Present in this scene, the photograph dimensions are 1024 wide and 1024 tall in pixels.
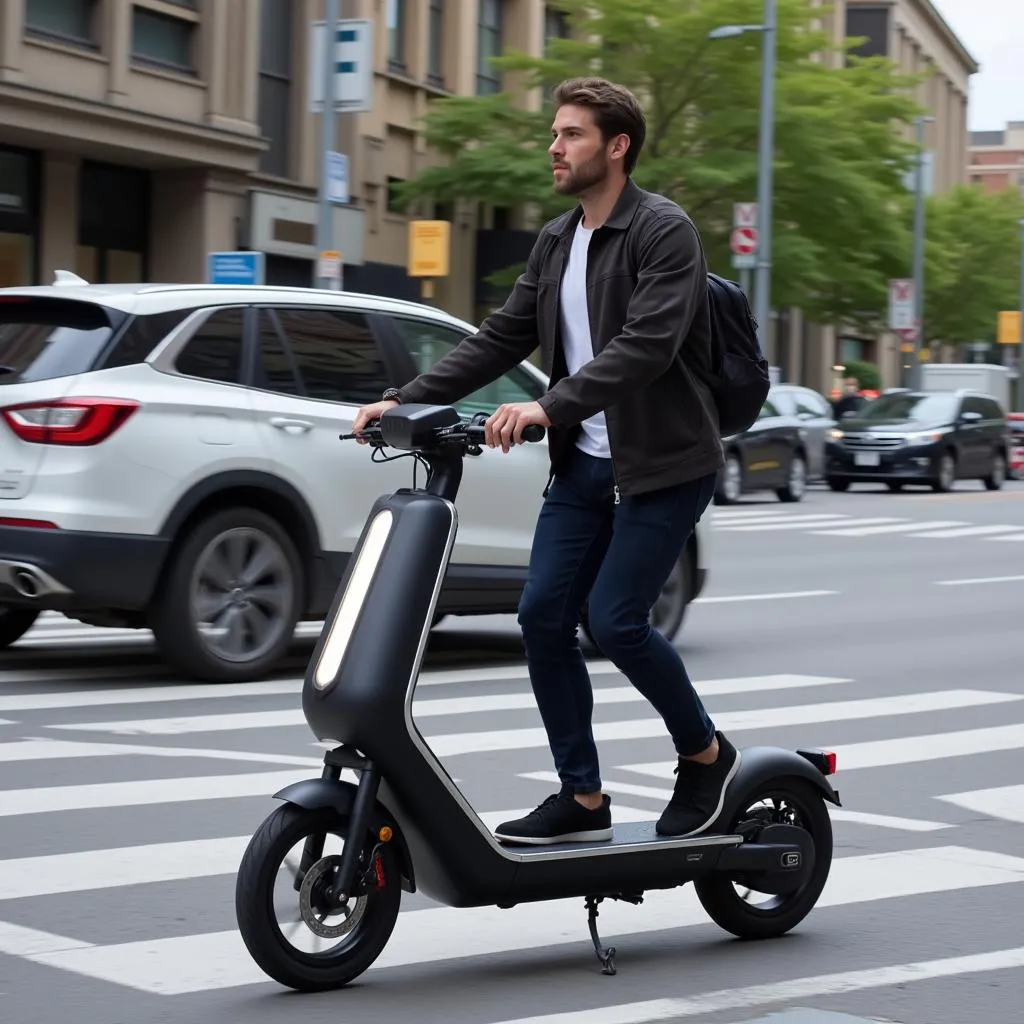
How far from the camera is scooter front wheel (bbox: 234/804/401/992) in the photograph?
4.49m

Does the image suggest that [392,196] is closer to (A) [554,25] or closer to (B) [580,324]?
(A) [554,25]

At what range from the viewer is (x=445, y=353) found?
10.8 metres

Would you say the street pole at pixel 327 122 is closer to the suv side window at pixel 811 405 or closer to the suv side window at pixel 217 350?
the suv side window at pixel 811 405

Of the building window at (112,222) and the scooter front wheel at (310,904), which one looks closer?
the scooter front wheel at (310,904)

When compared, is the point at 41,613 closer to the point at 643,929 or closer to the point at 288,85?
the point at 643,929

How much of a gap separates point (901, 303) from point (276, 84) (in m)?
13.8

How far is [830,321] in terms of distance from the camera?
4188 centimetres

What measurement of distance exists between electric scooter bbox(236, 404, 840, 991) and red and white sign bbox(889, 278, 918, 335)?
36.4 m

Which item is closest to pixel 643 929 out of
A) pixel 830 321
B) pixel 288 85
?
pixel 288 85

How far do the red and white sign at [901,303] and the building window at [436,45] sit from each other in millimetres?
9135

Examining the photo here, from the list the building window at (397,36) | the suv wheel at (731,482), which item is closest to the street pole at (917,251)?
the building window at (397,36)

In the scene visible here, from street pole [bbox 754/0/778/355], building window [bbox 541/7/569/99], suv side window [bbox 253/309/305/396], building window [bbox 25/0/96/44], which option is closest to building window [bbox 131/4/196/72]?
building window [bbox 25/0/96/44]

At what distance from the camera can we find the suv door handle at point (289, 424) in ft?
32.4

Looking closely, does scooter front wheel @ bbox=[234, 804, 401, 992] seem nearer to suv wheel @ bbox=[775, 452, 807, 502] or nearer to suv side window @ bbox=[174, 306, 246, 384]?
suv side window @ bbox=[174, 306, 246, 384]
